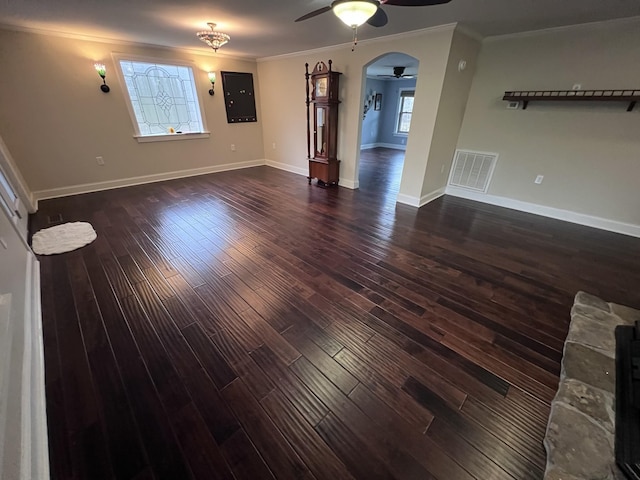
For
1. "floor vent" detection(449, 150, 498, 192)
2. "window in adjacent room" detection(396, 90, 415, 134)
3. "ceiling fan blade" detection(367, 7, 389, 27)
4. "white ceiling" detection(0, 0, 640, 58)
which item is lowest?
"floor vent" detection(449, 150, 498, 192)

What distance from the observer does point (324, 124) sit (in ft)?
14.6

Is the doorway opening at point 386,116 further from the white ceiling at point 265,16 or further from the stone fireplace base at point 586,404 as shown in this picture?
the stone fireplace base at point 586,404

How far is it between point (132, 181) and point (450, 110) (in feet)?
17.5

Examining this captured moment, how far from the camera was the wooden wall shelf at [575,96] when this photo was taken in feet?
9.32

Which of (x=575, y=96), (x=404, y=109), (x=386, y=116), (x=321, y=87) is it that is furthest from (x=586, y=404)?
(x=386, y=116)

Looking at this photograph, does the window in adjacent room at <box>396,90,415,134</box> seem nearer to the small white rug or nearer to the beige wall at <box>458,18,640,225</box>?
the beige wall at <box>458,18,640,225</box>

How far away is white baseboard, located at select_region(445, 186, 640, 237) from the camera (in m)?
3.24

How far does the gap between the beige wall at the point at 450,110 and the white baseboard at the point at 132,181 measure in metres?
4.10

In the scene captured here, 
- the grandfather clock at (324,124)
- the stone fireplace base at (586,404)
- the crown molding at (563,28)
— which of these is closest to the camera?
the stone fireplace base at (586,404)

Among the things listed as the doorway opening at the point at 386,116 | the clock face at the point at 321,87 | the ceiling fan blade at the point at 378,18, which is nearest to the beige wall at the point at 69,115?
the clock face at the point at 321,87

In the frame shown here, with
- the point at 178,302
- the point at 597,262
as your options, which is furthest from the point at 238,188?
the point at 597,262

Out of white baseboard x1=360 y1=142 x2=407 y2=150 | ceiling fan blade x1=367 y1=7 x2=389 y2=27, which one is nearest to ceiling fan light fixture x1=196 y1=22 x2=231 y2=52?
ceiling fan blade x1=367 y1=7 x2=389 y2=27

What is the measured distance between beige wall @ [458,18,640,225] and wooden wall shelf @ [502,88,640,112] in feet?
0.26

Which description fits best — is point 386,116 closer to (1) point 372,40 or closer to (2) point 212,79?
(1) point 372,40
